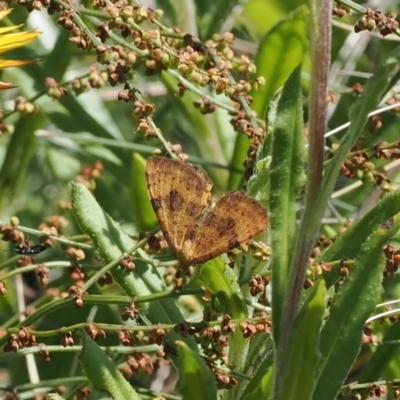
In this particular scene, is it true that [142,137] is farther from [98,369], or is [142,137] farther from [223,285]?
[98,369]

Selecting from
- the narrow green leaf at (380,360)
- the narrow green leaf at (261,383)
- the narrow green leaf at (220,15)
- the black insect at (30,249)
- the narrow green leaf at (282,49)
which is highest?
the narrow green leaf at (220,15)

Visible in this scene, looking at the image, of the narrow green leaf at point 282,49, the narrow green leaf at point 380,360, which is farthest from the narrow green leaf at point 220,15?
the narrow green leaf at point 380,360

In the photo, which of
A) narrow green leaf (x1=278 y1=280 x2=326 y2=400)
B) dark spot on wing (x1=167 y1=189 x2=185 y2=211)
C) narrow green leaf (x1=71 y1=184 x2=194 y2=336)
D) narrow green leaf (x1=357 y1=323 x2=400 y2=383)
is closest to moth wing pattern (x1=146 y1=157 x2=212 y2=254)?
dark spot on wing (x1=167 y1=189 x2=185 y2=211)

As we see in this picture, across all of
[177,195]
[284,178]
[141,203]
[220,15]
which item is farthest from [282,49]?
[284,178]

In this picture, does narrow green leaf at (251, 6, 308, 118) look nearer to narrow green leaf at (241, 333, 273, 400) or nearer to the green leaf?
narrow green leaf at (241, 333, 273, 400)

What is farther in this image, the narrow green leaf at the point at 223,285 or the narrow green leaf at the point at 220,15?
the narrow green leaf at the point at 220,15

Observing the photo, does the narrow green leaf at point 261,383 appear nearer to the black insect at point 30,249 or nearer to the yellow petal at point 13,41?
the black insect at point 30,249
